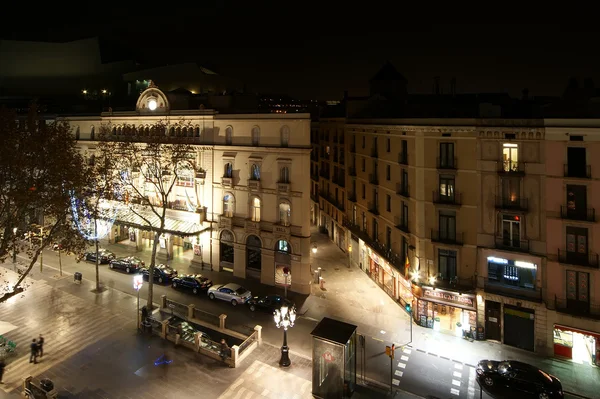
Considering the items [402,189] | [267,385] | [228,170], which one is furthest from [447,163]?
[228,170]

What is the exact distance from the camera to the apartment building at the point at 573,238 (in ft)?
73.7

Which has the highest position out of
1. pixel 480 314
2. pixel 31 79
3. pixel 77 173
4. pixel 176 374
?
pixel 31 79

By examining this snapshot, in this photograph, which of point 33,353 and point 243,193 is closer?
point 33,353

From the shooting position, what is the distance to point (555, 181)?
23.6m

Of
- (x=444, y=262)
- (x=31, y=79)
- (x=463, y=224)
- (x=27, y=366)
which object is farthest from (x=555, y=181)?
(x=31, y=79)

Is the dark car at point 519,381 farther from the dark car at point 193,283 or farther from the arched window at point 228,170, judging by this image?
the arched window at point 228,170

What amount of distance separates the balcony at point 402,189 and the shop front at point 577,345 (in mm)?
12788

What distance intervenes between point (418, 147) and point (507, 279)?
1088 cm

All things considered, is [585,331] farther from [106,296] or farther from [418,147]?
[106,296]

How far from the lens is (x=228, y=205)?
123ft

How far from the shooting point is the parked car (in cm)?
3109

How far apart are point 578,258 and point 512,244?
359 cm

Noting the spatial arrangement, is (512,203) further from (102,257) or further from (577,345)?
(102,257)

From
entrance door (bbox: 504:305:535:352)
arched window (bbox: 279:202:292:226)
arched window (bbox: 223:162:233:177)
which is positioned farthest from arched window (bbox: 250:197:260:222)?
entrance door (bbox: 504:305:535:352)
